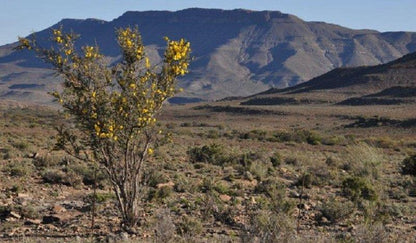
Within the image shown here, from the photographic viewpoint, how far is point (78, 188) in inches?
626

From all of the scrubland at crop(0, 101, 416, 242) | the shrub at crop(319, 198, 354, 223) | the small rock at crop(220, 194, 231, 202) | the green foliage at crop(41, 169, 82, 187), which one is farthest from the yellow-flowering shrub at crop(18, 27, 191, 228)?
the green foliage at crop(41, 169, 82, 187)

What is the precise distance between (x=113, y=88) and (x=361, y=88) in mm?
104223

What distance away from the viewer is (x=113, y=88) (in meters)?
9.97

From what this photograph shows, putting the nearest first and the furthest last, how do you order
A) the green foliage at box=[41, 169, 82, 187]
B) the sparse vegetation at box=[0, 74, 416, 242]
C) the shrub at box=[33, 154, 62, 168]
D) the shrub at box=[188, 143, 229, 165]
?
1. the sparse vegetation at box=[0, 74, 416, 242]
2. the green foliage at box=[41, 169, 82, 187]
3. the shrub at box=[33, 154, 62, 168]
4. the shrub at box=[188, 143, 229, 165]

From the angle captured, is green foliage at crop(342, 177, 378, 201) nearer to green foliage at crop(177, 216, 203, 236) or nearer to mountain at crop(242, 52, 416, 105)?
green foliage at crop(177, 216, 203, 236)

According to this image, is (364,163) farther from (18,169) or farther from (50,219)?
(50,219)

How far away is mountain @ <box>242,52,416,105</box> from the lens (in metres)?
93.2

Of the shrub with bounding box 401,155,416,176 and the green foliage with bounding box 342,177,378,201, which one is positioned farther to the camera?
the shrub with bounding box 401,155,416,176

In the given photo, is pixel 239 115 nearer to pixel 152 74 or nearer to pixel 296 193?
pixel 296 193

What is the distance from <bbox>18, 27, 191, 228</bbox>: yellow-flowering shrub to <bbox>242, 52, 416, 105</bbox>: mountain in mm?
82442

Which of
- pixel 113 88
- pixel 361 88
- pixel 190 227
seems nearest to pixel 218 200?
pixel 190 227

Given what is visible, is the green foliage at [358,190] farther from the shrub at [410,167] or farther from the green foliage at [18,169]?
the green foliage at [18,169]

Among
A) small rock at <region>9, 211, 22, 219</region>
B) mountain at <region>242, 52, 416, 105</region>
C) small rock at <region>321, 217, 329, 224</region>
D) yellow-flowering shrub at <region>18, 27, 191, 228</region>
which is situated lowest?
mountain at <region>242, 52, 416, 105</region>

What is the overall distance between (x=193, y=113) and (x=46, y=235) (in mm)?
81363
